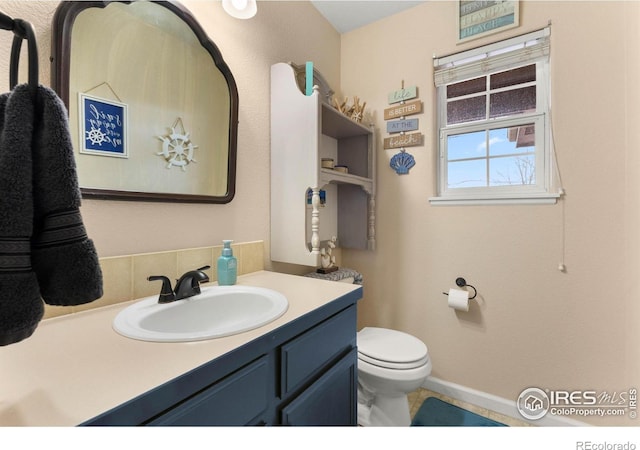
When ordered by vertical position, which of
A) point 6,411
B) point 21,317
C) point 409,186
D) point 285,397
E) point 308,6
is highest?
point 308,6

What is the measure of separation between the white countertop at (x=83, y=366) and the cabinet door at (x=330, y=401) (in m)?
0.25

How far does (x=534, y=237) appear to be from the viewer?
1.53 meters

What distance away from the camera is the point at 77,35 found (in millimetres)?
870

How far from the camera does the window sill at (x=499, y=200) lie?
4.86 ft

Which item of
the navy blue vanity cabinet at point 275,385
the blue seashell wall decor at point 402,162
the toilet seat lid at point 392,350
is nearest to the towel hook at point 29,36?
the navy blue vanity cabinet at point 275,385

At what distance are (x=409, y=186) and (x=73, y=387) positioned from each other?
5.92 feet

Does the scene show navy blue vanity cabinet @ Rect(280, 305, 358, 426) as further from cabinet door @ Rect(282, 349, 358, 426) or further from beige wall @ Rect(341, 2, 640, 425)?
beige wall @ Rect(341, 2, 640, 425)

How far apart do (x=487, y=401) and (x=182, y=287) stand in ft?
5.92

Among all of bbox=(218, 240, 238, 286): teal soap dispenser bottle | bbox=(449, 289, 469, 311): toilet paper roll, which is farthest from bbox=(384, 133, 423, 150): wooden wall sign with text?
bbox=(218, 240, 238, 286): teal soap dispenser bottle

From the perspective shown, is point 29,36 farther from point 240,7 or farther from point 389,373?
point 389,373

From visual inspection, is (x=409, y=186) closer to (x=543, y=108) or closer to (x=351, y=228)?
(x=351, y=228)

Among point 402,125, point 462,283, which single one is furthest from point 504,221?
point 402,125

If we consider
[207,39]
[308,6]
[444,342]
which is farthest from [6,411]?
[308,6]
